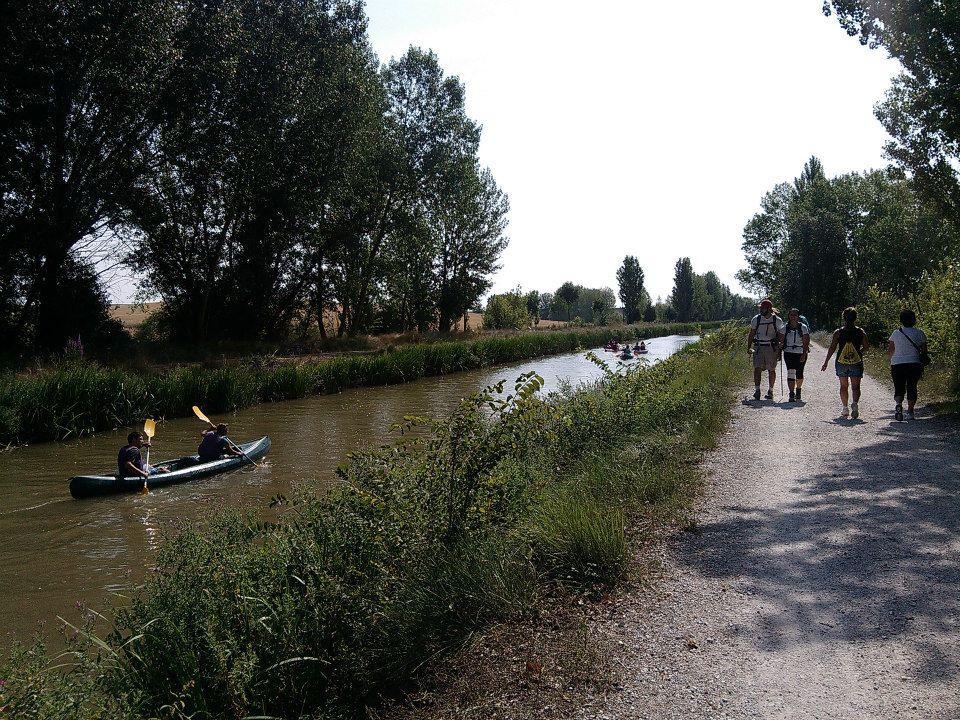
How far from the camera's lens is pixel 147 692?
3807 millimetres

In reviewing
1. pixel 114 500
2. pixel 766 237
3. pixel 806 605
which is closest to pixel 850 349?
pixel 806 605

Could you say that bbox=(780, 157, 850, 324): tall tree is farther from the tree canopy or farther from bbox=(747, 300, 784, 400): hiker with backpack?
bbox=(747, 300, 784, 400): hiker with backpack

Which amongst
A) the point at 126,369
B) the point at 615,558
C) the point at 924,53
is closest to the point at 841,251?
the point at 924,53

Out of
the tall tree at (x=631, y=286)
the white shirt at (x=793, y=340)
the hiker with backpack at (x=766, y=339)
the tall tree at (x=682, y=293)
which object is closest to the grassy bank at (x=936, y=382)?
the white shirt at (x=793, y=340)

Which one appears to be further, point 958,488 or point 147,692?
point 958,488

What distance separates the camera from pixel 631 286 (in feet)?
391

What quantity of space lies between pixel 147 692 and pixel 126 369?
65.4 feet

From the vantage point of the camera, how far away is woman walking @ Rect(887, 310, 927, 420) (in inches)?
439

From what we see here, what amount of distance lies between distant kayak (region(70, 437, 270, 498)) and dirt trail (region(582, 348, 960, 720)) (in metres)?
9.21

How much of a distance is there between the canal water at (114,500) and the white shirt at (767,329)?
8064 mm

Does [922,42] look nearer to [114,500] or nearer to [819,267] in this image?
[114,500]

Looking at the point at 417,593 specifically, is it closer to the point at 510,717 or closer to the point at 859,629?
the point at 510,717

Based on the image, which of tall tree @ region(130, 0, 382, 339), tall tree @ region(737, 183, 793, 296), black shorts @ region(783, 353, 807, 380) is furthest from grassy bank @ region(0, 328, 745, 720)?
tall tree @ region(737, 183, 793, 296)

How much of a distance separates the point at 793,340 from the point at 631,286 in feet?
354
